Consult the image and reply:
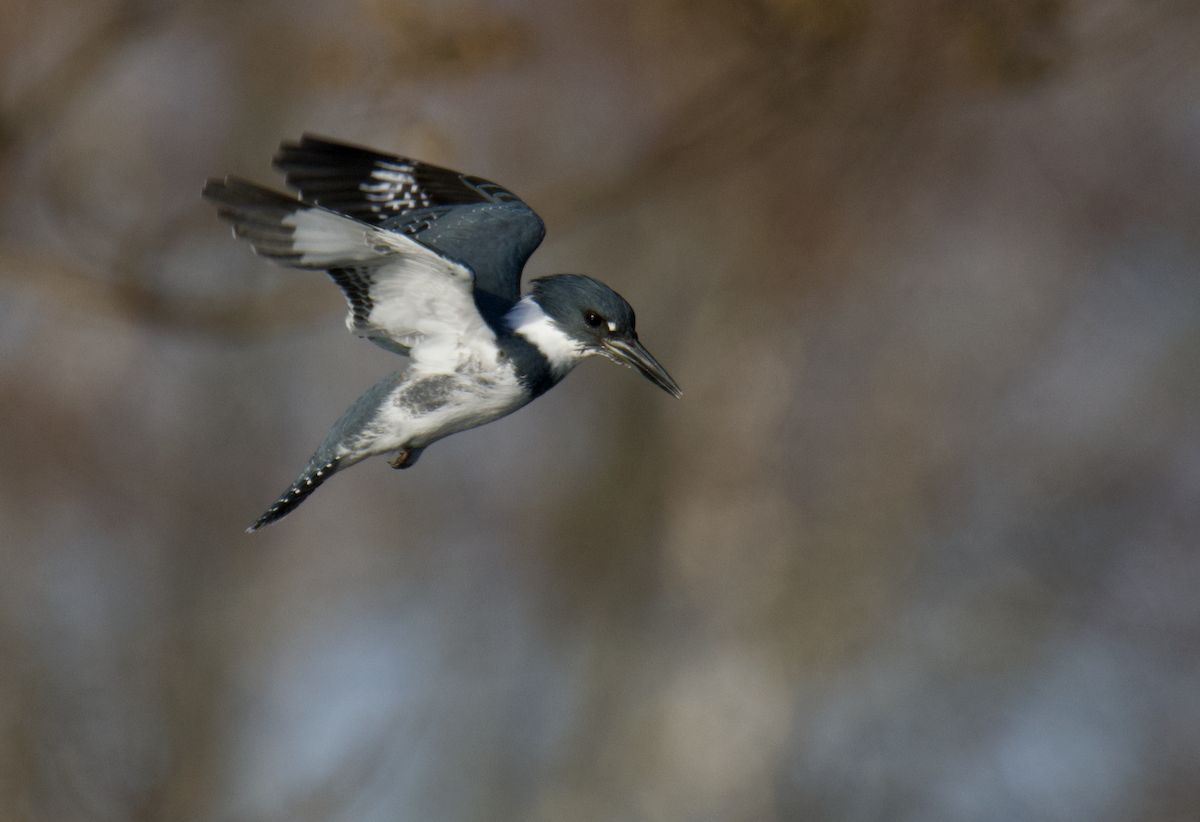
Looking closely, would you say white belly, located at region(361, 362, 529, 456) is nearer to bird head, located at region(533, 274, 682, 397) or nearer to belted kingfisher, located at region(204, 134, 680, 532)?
belted kingfisher, located at region(204, 134, 680, 532)

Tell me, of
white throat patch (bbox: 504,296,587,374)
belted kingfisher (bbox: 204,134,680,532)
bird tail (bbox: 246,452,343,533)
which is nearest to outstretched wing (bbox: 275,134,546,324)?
belted kingfisher (bbox: 204,134,680,532)

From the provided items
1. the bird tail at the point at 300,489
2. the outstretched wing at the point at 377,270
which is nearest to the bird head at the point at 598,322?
the outstretched wing at the point at 377,270

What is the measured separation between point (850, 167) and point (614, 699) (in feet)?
13.0

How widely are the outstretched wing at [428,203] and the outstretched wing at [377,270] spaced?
0.26 m

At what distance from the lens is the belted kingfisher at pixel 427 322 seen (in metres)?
1.80

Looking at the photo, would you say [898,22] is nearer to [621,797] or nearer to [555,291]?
[555,291]

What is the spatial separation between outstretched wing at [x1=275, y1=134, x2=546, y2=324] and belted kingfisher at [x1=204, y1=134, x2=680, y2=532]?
0.8 inches

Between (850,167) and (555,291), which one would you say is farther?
(850,167)

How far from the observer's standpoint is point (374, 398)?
211 cm

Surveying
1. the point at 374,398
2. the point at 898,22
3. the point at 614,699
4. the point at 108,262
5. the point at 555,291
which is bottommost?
the point at 614,699

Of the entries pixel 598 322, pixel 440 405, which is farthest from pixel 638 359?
pixel 440 405

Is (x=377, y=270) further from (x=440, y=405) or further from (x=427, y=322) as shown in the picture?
(x=440, y=405)

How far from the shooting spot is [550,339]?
207cm

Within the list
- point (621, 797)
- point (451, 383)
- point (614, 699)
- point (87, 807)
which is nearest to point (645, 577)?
point (614, 699)
